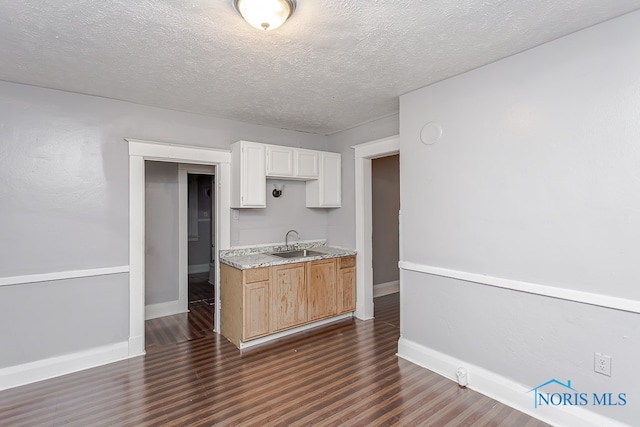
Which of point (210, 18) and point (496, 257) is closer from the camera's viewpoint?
point (210, 18)

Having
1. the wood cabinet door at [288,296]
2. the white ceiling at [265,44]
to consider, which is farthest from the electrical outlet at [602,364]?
the wood cabinet door at [288,296]

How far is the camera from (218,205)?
3.77 meters

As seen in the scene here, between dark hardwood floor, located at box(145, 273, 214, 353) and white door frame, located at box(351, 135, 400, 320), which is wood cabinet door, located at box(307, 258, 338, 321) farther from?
dark hardwood floor, located at box(145, 273, 214, 353)

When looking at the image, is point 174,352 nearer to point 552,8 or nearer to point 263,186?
point 263,186

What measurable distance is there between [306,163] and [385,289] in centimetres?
265

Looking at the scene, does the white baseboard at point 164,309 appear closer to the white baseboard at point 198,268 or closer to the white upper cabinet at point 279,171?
the white upper cabinet at point 279,171

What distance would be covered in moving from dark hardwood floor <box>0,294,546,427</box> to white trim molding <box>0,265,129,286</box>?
34.5 inches

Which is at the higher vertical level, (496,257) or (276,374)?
(496,257)

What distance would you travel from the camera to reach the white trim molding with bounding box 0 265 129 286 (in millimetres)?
2631

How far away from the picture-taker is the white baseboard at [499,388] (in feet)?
6.44

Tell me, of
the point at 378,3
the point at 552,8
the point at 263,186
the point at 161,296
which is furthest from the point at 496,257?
the point at 161,296

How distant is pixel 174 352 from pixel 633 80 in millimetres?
4268

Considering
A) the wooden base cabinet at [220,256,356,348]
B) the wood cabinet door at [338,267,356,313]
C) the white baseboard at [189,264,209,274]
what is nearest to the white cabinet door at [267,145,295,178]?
the wooden base cabinet at [220,256,356,348]

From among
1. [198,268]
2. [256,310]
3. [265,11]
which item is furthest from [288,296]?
[198,268]
